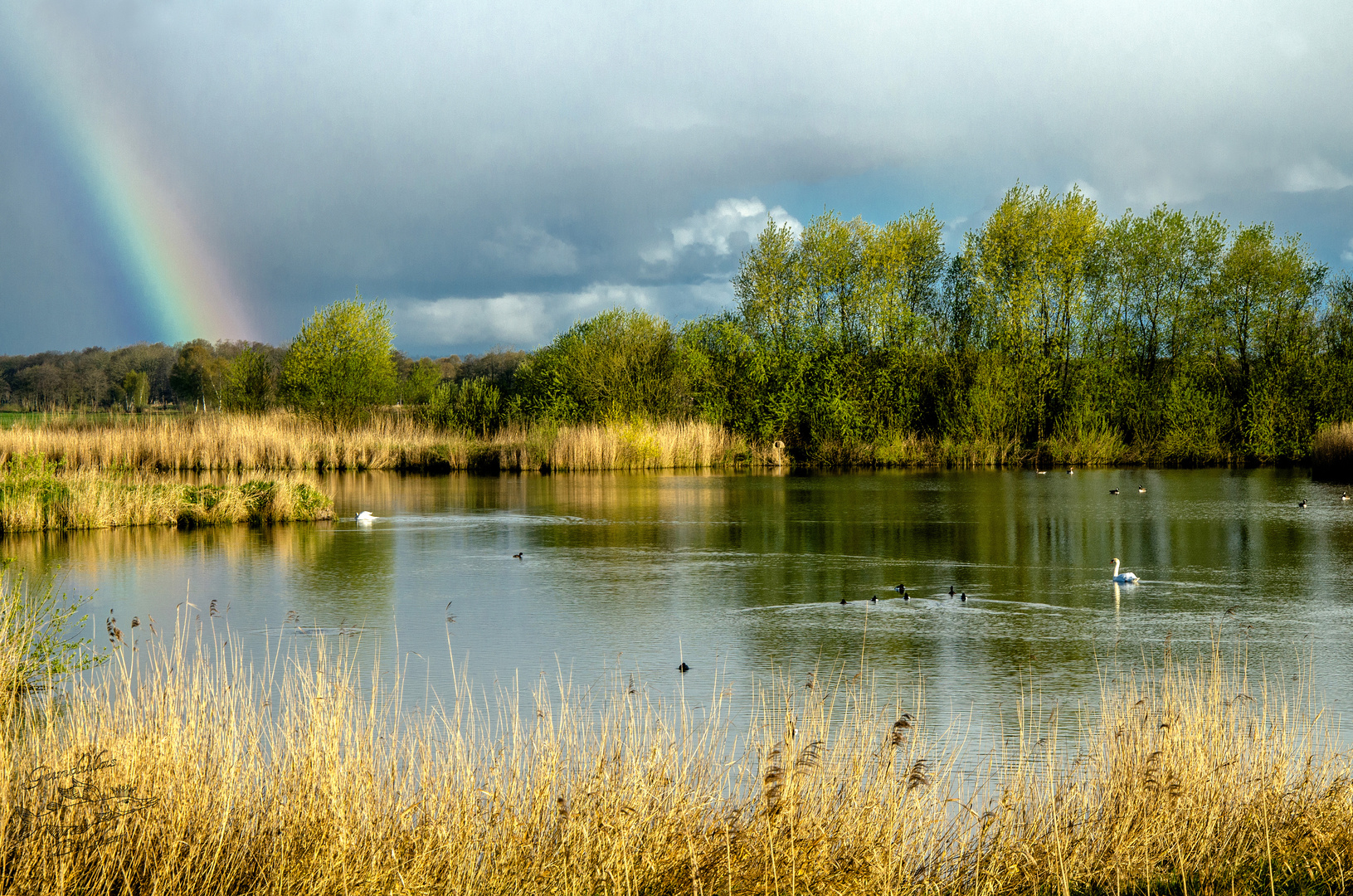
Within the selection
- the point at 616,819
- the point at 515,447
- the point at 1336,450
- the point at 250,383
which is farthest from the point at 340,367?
the point at 616,819

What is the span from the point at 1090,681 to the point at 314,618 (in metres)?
6.73

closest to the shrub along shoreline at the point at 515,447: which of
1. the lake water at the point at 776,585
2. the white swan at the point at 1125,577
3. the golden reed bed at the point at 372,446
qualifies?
the golden reed bed at the point at 372,446

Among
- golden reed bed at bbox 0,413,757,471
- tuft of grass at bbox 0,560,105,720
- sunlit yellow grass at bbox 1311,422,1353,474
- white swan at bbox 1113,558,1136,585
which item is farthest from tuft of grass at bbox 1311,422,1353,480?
tuft of grass at bbox 0,560,105,720

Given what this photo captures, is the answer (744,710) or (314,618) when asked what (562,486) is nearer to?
(314,618)

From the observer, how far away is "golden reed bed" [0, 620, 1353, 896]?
13.4 ft

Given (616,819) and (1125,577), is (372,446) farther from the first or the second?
(616,819)

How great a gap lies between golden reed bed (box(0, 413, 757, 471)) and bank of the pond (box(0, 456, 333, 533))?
11.2 m

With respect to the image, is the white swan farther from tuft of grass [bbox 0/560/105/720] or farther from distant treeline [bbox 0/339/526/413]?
distant treeline [bbox 0/339/526/413]

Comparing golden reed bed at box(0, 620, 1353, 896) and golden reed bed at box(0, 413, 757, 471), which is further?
golden reed bed at box(0, 413, 757, 471)

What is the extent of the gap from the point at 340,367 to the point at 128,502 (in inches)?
1065

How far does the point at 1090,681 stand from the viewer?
320 inches

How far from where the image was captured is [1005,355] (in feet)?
133

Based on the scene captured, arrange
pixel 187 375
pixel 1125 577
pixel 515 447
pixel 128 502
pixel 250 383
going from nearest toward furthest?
pixel 1125 577
pixel 128 502
pixel 515 447
pixel 250 383
pixel 187 375

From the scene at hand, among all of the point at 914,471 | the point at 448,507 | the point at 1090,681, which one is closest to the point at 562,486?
the point at 448,507
